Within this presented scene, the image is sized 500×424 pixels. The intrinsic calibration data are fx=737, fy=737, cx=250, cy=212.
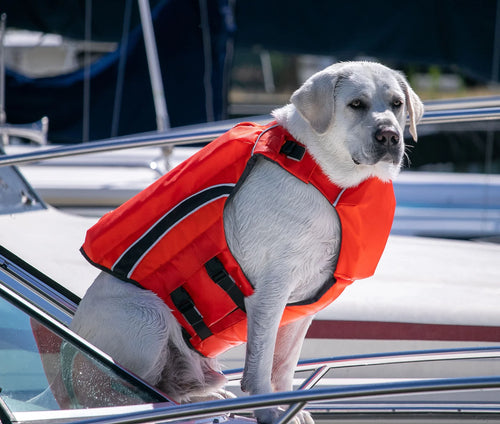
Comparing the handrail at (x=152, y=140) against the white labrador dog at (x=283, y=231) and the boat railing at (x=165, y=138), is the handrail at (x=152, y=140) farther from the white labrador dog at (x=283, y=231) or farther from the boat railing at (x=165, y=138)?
the white labrador dog at (x=283, y=231)

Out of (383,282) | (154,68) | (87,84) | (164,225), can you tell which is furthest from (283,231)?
(87,84)

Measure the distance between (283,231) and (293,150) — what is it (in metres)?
0.25

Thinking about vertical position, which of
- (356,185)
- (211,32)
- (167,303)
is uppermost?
(211,32)

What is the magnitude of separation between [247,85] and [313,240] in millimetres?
13074

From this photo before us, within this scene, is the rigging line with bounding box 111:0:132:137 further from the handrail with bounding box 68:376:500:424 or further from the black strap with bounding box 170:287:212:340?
the handrail with bounding box 68:376:500:424

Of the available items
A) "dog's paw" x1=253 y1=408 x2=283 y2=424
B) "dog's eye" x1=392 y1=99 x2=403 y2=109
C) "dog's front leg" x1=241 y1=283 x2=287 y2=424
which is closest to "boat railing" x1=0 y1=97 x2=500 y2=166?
"dog's eye" x1=392 y1=99 x2=403 y2=109

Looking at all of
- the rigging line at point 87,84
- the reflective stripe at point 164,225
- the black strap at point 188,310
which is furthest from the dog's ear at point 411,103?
the rigging line at point 87,84

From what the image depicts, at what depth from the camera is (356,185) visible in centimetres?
222

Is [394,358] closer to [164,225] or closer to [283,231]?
[283,231]

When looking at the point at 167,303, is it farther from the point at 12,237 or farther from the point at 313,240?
the point at 12,237

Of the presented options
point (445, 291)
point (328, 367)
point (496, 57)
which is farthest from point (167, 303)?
point (496, 57)

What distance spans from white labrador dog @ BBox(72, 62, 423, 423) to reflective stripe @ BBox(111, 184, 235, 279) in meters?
0.05

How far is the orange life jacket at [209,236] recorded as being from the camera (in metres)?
2.17

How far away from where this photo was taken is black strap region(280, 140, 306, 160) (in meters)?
2.17
